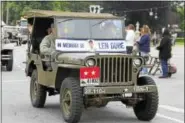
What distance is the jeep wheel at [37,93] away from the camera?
11.7 metres

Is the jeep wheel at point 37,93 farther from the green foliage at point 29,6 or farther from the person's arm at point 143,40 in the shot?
the green foliage at point 29,6

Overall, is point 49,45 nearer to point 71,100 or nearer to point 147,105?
point 71,100

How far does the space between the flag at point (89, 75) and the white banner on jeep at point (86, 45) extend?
1263 millimetres

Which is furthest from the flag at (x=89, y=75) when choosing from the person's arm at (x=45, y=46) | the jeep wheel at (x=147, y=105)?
the person's arm at (x=45, y=46)

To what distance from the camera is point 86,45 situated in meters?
11.0

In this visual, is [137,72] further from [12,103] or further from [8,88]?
[8,88]

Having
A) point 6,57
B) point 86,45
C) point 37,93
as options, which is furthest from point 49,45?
point 6,57

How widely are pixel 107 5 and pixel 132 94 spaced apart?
74.4 m

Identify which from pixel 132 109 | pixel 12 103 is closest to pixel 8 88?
pixel 12 103

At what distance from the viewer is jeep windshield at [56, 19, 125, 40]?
36.6 feet

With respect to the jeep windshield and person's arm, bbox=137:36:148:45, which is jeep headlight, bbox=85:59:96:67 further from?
person's arm, bbox=137:36:148:45

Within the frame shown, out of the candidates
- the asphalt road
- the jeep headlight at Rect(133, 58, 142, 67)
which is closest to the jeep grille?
the jeep headlight at Rect(133, 58, 142, 67)

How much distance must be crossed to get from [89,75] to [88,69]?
0.11 m

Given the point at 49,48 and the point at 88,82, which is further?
the point at 49,48
